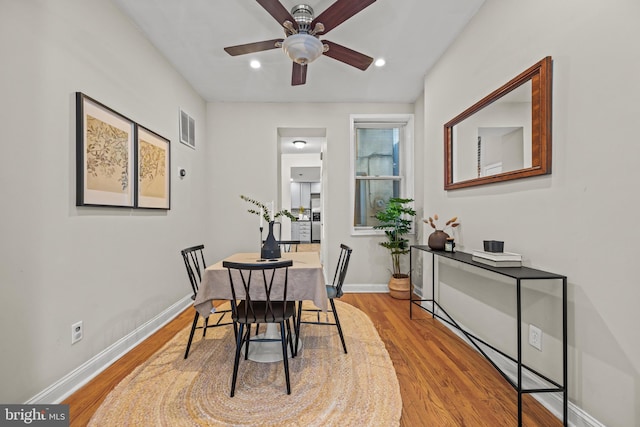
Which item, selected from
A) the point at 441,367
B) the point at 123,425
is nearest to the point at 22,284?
the point at 123,425

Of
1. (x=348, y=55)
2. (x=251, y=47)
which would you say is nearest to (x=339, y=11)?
(x=348, y=55)

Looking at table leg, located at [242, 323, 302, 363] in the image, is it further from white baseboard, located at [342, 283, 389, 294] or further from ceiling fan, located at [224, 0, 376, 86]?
ceiling fan, located at [224, 0, 376, 86]

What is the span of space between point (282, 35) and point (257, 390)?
111 inches

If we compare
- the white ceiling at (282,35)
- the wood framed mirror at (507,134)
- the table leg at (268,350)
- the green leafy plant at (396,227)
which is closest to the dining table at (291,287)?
the table leg at (268,350)

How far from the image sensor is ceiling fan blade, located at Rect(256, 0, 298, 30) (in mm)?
1650

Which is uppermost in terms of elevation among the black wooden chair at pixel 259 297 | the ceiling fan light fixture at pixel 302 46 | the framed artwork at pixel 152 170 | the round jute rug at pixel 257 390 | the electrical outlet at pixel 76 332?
the ceiling fan light fixture at pixel 302 46

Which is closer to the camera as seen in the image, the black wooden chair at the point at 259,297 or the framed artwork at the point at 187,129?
the black wooden chair at the point at 259,297

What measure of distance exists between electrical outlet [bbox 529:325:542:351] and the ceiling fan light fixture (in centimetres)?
226

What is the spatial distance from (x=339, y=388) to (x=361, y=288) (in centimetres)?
222

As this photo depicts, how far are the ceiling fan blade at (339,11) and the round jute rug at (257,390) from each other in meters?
2.36

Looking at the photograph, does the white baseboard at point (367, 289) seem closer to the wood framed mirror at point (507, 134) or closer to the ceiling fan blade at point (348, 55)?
the wood framed mirror at point (507, 134)

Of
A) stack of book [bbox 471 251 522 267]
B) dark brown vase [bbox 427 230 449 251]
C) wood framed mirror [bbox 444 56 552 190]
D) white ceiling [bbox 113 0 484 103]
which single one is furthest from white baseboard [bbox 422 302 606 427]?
white ceiling [bbox 113 0 484 103]

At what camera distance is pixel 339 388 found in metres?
1.73

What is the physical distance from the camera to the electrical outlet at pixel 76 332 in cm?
175
